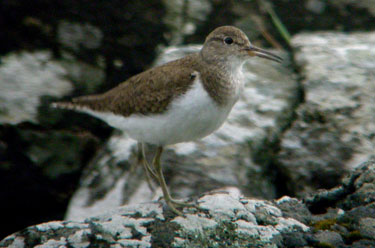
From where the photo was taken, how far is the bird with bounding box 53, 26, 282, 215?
5020mm

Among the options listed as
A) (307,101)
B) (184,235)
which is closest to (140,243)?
(184,235)

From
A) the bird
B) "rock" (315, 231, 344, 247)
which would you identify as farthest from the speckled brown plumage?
"rock" (315, 231, 344, 247)

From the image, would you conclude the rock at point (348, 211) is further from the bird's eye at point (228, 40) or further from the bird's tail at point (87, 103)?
the bird's tail at point (87, 103)

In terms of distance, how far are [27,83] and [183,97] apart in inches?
128

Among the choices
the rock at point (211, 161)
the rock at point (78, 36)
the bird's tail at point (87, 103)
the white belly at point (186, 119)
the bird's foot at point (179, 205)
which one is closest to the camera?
the bird's foot at point (179, 205)

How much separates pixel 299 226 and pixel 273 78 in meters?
3.72

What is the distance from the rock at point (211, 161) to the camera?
6.62 m

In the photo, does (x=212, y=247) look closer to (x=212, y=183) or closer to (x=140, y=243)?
(x=140, y=243)

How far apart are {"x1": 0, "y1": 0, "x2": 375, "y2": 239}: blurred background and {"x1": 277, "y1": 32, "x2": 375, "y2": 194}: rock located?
0.72 metres

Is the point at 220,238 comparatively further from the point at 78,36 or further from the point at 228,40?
the point at 78,36

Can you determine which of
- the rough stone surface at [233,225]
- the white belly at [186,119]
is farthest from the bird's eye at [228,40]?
the rough stone surface at [233,225]

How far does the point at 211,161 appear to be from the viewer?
21.9 feet

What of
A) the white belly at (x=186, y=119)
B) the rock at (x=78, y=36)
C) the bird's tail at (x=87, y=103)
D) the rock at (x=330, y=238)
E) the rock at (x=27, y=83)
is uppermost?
the rock at (x=78, y=36)

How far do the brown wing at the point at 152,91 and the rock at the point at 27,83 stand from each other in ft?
6.60
